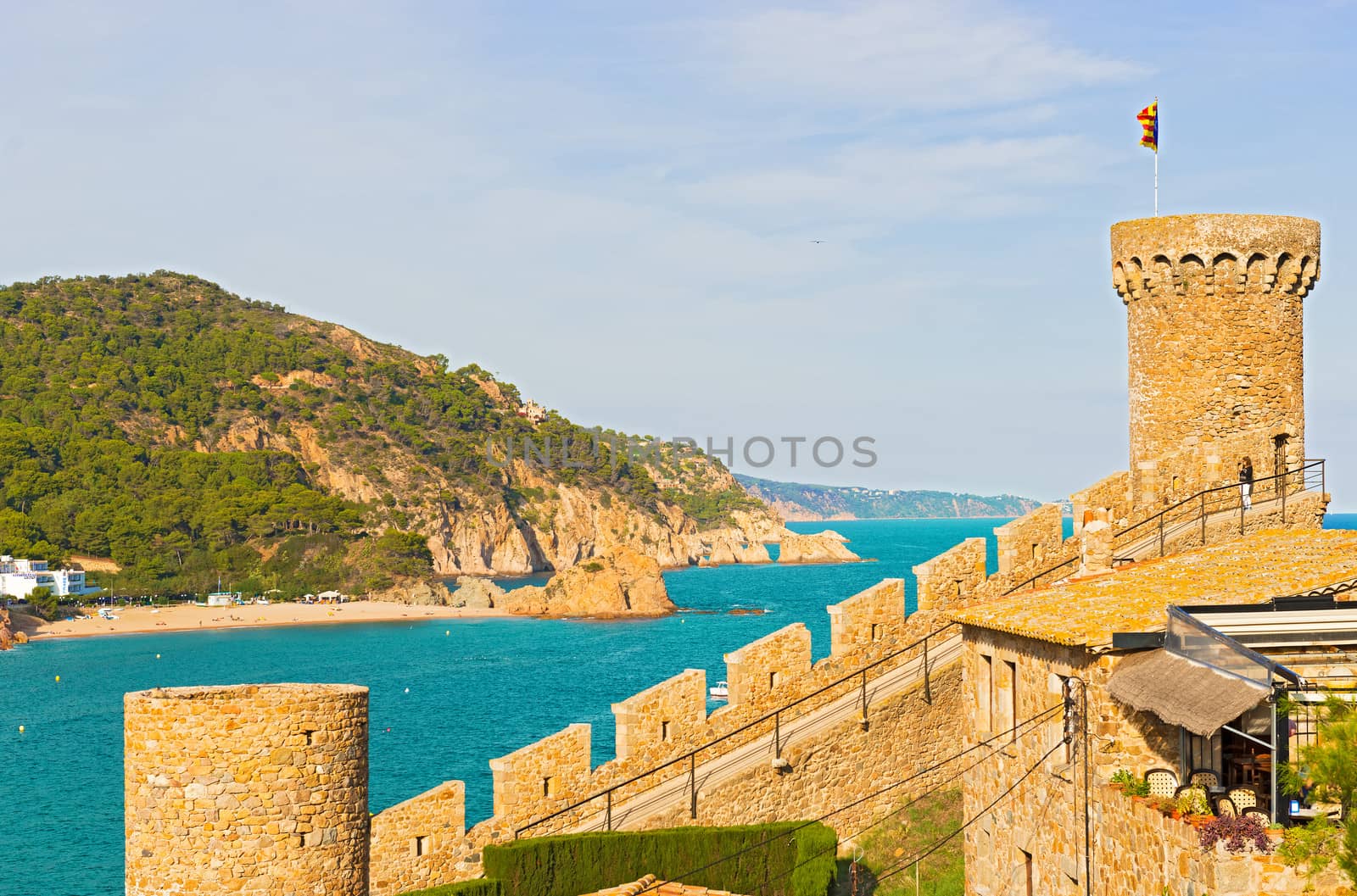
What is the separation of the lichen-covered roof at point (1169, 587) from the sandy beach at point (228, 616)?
96926 millimetres

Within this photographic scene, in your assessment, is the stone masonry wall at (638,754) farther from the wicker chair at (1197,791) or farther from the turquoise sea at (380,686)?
the turquoise sea at (380,686)

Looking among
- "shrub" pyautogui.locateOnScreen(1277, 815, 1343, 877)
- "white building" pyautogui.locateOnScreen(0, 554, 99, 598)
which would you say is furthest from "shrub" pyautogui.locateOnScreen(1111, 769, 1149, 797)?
"white building" pyautogui.locateOnScreen(0, 554, 99, 598)

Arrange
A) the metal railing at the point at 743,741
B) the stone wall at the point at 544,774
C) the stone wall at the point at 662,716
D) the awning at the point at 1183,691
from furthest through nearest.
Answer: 1. the stone wall at the point at 662,716
2. the metal railing at the point at 743,741
3. the stone wall at the point at 544,774
4. the awning at the point at 1183,691

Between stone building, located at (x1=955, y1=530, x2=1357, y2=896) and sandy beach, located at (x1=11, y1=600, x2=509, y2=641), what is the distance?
9653 centimetres

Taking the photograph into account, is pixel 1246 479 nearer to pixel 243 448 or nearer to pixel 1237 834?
pixel 1237 834

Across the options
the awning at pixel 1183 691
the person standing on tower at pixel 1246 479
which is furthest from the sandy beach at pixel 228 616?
the awning at pixel 1183 691

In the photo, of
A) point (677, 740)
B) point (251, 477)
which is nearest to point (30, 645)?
point (251, 477)

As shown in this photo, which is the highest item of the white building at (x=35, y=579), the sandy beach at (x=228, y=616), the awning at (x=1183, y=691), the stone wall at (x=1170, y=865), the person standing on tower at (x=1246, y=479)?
the person standing on tower at (x=1246, y=479)

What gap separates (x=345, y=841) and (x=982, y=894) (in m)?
7.61

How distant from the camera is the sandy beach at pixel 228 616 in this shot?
103 m

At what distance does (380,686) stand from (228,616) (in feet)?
128

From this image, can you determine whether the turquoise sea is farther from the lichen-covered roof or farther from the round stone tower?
the round stone tower

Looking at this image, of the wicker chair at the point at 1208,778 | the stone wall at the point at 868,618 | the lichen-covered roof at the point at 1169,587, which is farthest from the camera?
the stone wall at the point at 868,618

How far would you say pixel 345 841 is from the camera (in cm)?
1391
